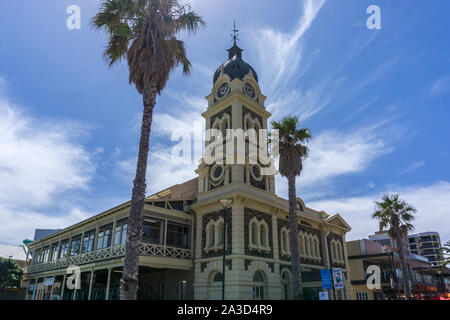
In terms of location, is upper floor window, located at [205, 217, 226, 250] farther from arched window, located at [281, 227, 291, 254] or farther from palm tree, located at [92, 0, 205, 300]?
palm tree, located at [92, 0, 205, 300]

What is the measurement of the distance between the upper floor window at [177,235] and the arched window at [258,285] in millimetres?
5805

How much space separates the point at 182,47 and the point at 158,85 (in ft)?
9.32

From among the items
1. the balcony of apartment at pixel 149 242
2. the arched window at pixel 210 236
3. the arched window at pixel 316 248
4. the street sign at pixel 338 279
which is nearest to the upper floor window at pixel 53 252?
the balcony of apartment at pixel 149 242

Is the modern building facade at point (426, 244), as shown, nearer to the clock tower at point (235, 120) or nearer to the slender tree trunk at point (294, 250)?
the clock tower at point (235, 120)

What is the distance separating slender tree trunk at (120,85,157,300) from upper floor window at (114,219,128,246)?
449 inches

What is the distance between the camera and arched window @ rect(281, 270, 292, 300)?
24837 millimetres

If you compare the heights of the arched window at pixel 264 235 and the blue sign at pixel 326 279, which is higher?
the arched window at pixel 264 235

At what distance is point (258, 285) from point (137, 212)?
43.5ft

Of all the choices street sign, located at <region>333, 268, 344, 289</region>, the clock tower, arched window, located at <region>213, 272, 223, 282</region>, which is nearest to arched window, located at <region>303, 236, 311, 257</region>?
the clock tower

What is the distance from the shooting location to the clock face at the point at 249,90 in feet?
93.7

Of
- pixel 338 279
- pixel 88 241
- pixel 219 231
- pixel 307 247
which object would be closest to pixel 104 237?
pixel 88 241

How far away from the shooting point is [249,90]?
2894 centimetres

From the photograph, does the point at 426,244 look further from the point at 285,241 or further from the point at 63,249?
the point at 63,249
